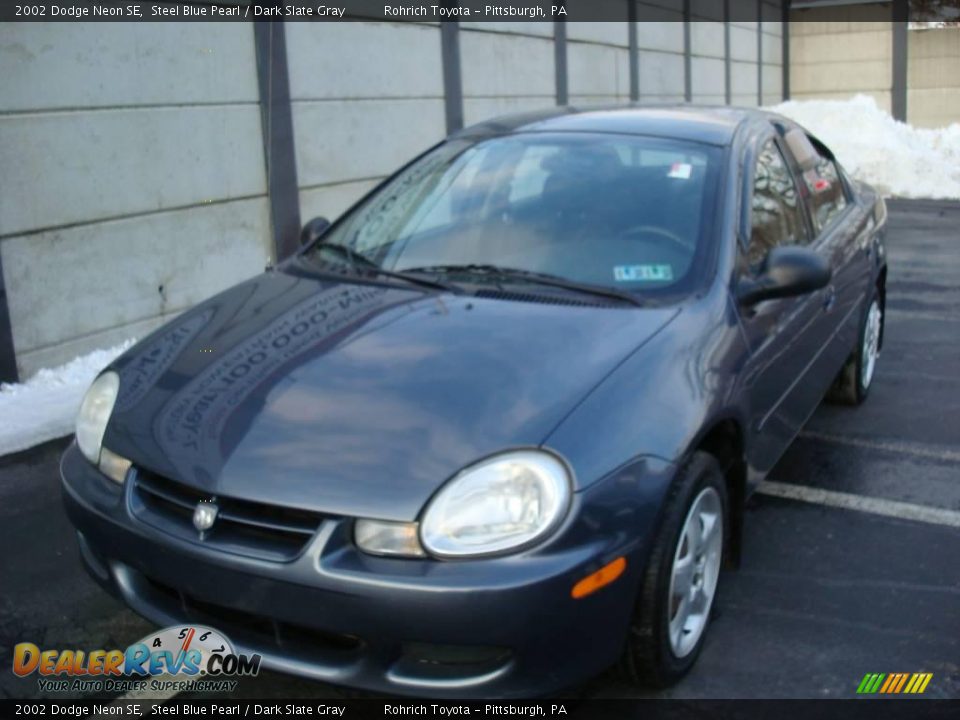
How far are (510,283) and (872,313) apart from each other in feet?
10.0

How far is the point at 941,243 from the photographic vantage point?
11.5 meters

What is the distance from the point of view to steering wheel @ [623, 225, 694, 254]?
3387mm

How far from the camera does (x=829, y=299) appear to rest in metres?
4.36

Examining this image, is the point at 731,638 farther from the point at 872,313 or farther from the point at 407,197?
the point at 872,313

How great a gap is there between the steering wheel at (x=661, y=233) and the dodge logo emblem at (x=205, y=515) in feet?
5.48

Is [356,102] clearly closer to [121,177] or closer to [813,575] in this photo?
[121,177]

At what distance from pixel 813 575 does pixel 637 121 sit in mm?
A: 1818

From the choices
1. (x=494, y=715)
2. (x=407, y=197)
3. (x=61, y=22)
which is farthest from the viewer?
(x=61, y=22)

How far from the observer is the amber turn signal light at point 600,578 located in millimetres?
2408

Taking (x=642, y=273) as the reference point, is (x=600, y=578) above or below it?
below

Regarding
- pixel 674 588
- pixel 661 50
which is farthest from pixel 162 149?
pixel 661 50

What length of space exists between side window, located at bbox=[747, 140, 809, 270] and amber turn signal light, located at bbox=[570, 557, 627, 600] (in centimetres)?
140

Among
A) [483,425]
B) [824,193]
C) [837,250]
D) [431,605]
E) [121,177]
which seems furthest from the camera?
[121,177]

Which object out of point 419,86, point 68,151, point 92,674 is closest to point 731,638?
point 92,674
